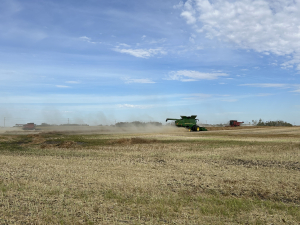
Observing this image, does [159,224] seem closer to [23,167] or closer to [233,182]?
[233,182]

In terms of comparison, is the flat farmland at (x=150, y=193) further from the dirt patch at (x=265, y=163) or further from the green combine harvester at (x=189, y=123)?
the green combine harvester at (x=189, y=123)

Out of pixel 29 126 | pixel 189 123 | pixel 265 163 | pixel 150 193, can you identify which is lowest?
pixel 150 193

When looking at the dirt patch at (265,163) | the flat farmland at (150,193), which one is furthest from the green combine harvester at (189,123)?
the flat farmland at (150,193)

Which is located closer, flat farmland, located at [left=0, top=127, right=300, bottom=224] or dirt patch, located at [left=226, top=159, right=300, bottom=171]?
flat farmland, located at [left=0, top=127, right=300, bottom=224]

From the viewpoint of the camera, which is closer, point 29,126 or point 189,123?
point 189,123

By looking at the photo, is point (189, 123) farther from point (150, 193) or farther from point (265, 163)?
point (150, 193)

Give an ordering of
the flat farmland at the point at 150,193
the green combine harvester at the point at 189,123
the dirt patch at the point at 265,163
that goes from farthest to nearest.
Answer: the green combine harvester at the point at 189,123 < the dirt patch at the point at 265,163 < the flat farmland at the point at 150,193

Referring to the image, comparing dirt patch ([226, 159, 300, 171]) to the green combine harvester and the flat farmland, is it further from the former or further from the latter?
the green combine harvester

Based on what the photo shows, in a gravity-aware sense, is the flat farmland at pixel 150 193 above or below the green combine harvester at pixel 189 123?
below

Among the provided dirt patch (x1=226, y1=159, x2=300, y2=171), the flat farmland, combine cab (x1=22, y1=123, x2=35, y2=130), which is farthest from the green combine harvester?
combine cab (x1=22, y1=123, x2=35, y2=130)

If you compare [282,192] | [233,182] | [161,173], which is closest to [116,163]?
[161,173]

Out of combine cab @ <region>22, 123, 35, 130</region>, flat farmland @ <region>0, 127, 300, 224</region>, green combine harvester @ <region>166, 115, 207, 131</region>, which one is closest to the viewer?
flat farmland @ <region>0, 127, 300, 224</region>

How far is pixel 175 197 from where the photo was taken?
852 cm

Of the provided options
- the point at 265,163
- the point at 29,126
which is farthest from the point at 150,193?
the point at 29,126
